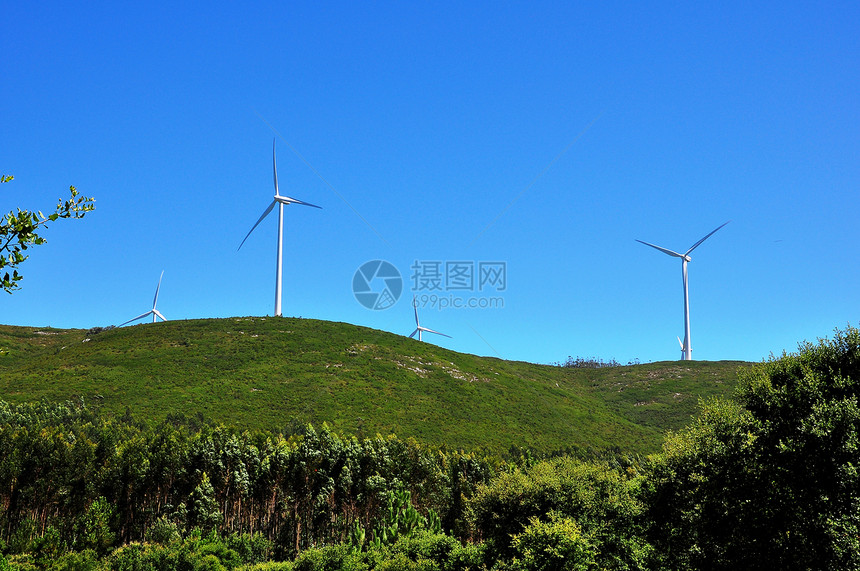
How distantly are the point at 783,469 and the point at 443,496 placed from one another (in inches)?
2216

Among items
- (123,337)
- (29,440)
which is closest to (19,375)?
(123,337)

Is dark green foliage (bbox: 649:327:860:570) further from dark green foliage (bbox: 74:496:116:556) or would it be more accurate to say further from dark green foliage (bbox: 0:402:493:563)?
dark green foliage (bbox: 74:496:116:556)

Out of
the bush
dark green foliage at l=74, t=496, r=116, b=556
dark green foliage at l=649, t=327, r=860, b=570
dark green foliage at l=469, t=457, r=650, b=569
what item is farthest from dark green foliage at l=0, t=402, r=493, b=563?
dark green foliage at l=649, t=327, r=860, b=570

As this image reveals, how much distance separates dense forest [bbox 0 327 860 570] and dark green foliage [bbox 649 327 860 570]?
0.09 meters

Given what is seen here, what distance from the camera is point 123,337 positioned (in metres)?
159

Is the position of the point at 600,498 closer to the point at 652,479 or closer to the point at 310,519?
the point at 652,479

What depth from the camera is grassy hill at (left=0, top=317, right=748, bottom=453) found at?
118 m

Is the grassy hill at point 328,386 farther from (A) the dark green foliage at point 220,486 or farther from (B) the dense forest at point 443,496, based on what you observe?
(A) the dark green foliage at point 220,486

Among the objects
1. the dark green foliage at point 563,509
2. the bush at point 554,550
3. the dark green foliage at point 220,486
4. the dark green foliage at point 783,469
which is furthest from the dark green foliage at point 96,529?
the dark green foliage at point 783,469

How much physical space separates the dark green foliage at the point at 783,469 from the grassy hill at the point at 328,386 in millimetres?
81235

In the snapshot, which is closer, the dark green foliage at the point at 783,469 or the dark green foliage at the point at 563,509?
the dark green foliage at the point at 783,469

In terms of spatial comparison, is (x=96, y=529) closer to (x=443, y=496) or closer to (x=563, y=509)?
(x=443, y=496)

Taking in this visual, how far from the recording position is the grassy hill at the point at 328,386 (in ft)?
387

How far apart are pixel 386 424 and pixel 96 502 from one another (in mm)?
60820
